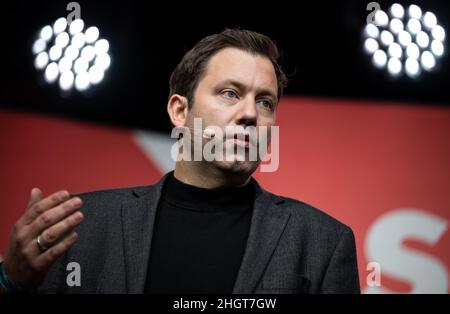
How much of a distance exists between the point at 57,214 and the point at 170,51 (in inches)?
86.3

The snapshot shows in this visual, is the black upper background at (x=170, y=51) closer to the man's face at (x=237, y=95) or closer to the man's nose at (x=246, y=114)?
the man's face at (x=237, y=95)

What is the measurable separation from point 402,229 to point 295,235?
1.79m

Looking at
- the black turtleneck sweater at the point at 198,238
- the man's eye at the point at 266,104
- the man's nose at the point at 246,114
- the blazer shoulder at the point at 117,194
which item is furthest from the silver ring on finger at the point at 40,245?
the man's eye at the point at 266,104

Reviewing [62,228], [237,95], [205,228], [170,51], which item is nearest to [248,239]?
[205,228]

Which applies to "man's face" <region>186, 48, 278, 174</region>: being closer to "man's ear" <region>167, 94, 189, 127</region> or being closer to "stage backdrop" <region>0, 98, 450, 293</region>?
"man's ear" <region>167, 94, 189, 127</region>

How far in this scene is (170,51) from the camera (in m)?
3.73

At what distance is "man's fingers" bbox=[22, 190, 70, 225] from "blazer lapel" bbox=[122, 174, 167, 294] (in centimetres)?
38

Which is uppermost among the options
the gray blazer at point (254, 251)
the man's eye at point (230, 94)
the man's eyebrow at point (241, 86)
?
the man's eyebrow at point (241, 86)

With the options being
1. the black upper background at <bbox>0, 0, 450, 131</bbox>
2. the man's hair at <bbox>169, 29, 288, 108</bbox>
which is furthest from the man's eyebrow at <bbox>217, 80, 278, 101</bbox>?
the black upper background at <bbox>0, 0, 450, 131</bbox>

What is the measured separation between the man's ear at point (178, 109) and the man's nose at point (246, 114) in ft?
1.07

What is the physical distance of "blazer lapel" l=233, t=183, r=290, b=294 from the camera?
6.31 feet

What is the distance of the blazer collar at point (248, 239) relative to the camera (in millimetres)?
1937

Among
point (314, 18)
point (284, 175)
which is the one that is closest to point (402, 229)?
point (284, 175)

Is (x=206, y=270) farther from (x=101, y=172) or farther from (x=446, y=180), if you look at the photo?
(x=446, y=180)
